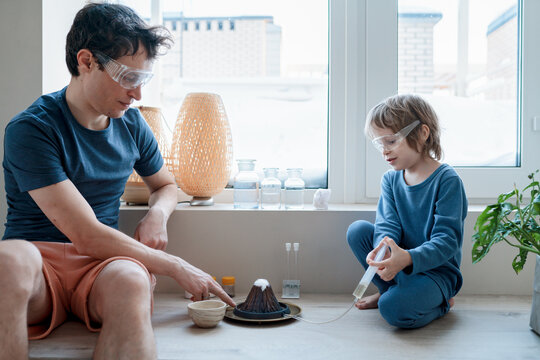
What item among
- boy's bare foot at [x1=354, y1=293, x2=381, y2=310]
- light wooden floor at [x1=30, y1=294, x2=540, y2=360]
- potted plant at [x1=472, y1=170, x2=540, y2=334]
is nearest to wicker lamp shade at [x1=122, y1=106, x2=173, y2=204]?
light wooden floor at [x1=30, y1=294, x2=540, y2=360]

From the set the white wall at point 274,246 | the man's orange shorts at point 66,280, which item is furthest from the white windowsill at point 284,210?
the man's orange shorts at point 66,280

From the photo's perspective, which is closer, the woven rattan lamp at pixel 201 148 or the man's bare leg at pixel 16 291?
the man's bare leg at pixel 16 291

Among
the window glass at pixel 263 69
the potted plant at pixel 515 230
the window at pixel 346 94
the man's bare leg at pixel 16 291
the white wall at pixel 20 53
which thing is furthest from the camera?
the window glass at pixel 263 69

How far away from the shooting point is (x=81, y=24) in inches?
53.9

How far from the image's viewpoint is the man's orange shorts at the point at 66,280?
1304mm

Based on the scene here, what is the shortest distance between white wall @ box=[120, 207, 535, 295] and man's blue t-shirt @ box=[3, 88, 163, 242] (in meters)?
0.31

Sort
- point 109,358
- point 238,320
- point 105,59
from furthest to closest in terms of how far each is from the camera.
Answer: point 238,320 < point 105,59 < point 109,358

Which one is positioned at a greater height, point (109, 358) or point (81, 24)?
point (81, 24)

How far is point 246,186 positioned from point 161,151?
1.15 ft

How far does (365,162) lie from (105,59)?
109 cm

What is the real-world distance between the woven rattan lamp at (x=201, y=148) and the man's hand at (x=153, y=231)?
31cm

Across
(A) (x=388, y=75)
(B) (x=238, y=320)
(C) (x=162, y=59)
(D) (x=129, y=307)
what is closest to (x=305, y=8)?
(A) (x=388, y=75)

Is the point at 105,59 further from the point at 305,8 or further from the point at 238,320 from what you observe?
the point at 305,8

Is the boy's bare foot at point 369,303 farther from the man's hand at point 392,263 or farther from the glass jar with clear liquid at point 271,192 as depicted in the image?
the glass jar with clear liquid at point 271,192
